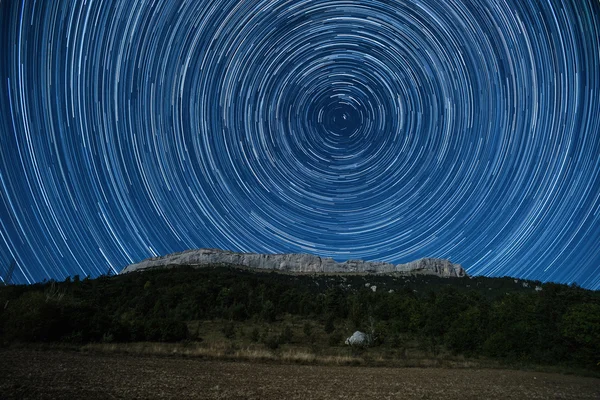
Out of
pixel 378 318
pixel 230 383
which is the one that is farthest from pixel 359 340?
pixel 230 383

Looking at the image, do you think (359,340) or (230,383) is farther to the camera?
(359,340)

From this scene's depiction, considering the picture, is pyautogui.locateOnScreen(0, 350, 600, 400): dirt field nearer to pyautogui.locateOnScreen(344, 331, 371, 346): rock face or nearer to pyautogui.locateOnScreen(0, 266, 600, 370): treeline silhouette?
pyautogui.locateOnScreen(0, 266, 600, 370): treeline silhouette

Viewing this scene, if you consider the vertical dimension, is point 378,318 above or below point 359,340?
below

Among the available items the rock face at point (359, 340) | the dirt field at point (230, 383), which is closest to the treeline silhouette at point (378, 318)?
the rock face at point (359, 340)

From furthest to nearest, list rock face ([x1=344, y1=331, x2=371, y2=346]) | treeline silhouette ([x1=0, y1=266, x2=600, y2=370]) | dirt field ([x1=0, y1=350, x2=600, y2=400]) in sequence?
rock face ([x1=344, y1=331, x2=371, y2=346]) → treeline silhouette ([x1=0, y1=266, x2=600, y2=370]) → dirt field ([x1=0, y1=350, x2=600, y2=400])

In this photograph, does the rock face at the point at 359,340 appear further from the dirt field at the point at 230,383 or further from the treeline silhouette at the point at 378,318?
the dirt field at the point at 230,383

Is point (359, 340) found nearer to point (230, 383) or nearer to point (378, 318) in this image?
point (378, 318)

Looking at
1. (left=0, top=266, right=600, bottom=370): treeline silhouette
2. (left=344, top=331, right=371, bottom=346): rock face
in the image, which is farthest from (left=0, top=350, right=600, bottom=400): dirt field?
(left=344, top=331, right=371, bottom=346): rock face

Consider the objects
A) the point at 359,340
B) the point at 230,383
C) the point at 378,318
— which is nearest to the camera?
the point at 230,383

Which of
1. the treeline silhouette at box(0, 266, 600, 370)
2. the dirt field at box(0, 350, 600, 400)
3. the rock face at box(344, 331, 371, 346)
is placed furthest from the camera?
the rock face at box(344, 331, 371, 346)
